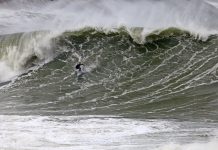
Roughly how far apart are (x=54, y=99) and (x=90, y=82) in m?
1.63

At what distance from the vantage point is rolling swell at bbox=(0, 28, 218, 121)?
16.1m

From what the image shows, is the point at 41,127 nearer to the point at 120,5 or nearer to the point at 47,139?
the point at 47,139

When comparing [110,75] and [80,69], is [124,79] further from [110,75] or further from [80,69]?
[80,69]

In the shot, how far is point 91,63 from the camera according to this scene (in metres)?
18.9

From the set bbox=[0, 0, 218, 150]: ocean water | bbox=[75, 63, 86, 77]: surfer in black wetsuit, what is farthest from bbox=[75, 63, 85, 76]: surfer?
bbox=[0, 0, 218, 150]: ocean water

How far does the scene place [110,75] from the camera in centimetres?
1802

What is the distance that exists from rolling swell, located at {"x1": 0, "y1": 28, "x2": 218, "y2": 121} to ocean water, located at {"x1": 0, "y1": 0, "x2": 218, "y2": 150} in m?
0.04

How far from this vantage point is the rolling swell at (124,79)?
16109 millimetres


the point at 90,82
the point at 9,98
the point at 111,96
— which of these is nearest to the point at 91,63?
the point at 90,82

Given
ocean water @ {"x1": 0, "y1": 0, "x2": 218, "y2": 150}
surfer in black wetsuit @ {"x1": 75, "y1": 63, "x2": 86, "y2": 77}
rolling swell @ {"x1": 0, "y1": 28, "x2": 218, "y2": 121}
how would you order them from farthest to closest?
surfer in black wetsuit @ {"x1": 75, "y1": 63, "x2": 86, "y2": 77} → rolling swell @ {"x1": 0, "y1": 28, "x2": 218, "y2": 121} → ocean water @ {"x1": 0, "y1": 0, "x2": 218, "y2": 150}

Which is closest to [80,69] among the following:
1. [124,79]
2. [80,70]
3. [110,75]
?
[80,70]

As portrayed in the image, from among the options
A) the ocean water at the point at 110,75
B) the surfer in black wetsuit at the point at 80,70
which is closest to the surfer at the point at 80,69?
the surfer in black wetsuit at the point at 80,70

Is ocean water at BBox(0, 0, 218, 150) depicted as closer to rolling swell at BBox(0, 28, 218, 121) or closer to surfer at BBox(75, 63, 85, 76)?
rolling swell at BBox(0, 28, 218, 121)

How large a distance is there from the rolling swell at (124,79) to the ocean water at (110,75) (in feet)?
0.12
